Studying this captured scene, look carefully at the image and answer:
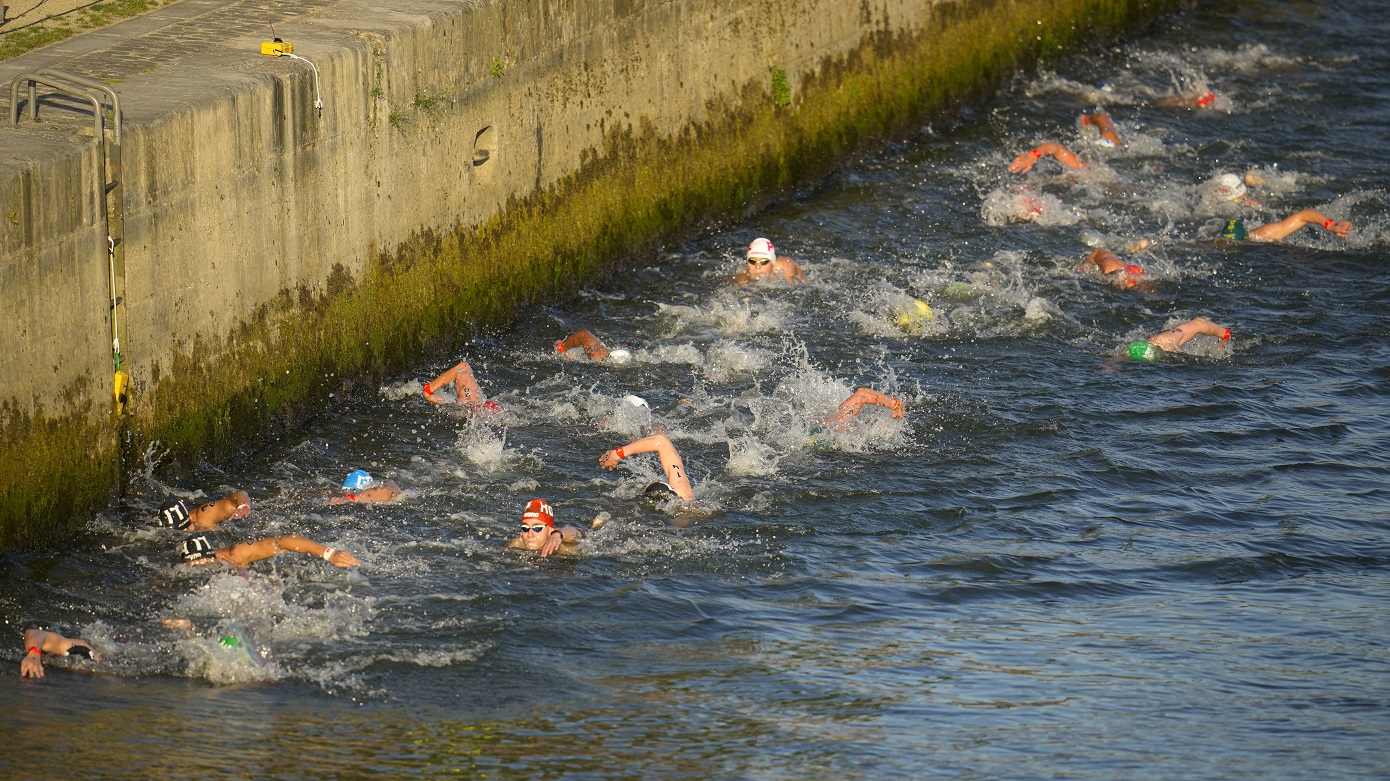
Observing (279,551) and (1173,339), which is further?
(1173,339)

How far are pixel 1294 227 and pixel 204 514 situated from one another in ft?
40.9

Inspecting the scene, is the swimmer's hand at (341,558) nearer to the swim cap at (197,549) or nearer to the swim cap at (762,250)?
the swim cap at (197,549)

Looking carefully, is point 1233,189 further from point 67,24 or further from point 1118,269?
point 67,24

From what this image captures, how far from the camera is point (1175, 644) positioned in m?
11.2

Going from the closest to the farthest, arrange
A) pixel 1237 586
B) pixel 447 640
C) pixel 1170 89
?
pixel 447 640, pixel 1237 586, pixel 1170 89

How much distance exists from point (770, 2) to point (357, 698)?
42.5 feet

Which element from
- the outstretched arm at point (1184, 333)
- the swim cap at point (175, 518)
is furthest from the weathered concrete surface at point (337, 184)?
the outstretched arm at point (1184, 333)

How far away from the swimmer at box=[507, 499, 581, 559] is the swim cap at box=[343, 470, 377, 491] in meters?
1.38

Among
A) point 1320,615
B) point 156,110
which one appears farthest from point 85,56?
point 1320,615

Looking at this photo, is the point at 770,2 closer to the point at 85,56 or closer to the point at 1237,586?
the point at 85,56

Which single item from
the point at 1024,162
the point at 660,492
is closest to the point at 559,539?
the point at 660,492

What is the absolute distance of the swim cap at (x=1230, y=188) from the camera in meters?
21.0

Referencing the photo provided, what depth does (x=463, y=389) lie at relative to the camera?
15.3 metres

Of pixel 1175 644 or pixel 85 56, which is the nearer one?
pixel 1175 644
